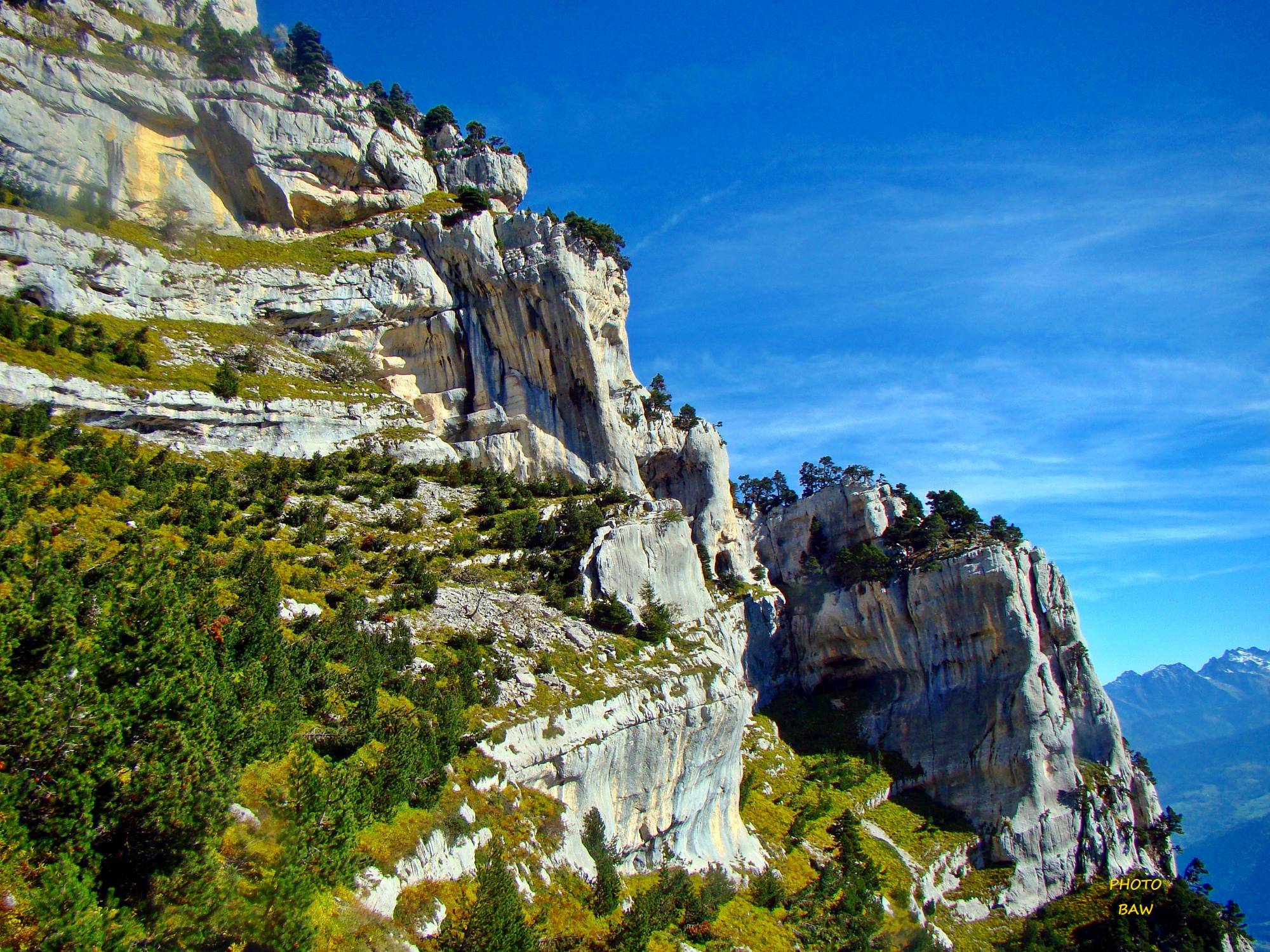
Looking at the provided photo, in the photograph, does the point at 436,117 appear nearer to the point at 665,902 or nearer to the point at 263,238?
the point at 263,238

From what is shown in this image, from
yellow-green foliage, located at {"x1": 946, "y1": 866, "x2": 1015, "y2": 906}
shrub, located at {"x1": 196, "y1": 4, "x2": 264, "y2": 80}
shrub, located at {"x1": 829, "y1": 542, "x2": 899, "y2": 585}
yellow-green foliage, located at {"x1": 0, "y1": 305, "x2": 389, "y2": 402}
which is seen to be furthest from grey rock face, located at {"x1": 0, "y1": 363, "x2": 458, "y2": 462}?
yellow-green foliage, located at {"x1": 946, "y1": 866, "x2": 1015, "y2": 906}

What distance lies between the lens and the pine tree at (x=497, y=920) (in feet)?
60.6

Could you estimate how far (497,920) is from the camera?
1889 centimetres

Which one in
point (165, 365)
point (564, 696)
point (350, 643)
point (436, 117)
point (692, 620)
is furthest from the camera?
point (436, 117)

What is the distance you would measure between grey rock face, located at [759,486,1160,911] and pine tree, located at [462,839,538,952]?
48.8 metres

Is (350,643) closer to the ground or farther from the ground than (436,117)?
closer to the ground

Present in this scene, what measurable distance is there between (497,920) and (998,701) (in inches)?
2129

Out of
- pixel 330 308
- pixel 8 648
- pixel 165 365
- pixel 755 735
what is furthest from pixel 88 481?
pixel 755 735

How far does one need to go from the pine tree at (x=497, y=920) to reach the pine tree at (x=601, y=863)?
18.8 ft

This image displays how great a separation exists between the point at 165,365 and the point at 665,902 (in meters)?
40.1

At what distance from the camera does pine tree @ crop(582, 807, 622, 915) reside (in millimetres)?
25609

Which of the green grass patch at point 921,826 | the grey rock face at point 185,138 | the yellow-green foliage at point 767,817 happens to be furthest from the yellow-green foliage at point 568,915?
the grey rock face at point 185,138

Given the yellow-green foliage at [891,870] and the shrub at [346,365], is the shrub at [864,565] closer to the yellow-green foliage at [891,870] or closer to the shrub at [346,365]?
the yellow-green foliage at [891,870]

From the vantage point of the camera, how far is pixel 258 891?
14883 mm
